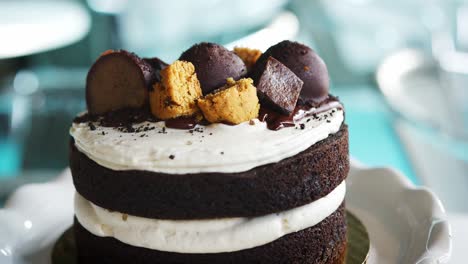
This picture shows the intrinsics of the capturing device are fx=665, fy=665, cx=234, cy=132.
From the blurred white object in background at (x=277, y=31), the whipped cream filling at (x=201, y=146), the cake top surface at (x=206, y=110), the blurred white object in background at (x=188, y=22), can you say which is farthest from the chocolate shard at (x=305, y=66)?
the blurred white object in background at (x=188, y=22)

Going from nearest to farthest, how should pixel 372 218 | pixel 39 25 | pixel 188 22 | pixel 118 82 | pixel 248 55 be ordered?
pixel 118 82, pixel 248 55, pixel 372 218, pixel 39 25, pixel 188 22

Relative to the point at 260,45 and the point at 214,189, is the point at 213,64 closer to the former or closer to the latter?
the point at 214,189

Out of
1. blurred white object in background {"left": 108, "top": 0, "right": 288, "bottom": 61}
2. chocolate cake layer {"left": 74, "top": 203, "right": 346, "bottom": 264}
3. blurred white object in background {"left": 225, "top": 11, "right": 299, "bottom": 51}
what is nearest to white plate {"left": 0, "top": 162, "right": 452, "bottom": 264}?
chocolate cake layer {"left": 74, "top": 203, "right": 346, "bottom": 264}

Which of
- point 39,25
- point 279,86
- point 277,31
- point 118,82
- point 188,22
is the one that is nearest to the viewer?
point 279,86

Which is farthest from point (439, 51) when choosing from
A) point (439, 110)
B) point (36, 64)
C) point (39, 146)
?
point (36, 64)

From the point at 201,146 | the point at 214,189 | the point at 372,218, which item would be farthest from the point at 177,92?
the point at 372,218

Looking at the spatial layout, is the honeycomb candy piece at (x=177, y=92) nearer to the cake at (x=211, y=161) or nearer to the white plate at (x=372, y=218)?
the cake at (x=211, y=161)
